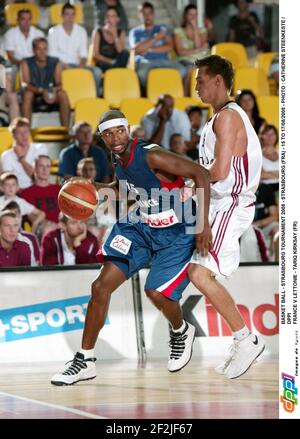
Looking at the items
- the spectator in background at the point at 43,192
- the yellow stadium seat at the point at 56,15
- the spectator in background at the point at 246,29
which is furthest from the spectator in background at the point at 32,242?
the spectator in background at the point at 246,29

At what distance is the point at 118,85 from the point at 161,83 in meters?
0.61

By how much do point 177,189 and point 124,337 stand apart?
2273 mm

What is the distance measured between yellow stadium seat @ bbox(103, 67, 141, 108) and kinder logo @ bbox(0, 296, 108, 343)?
5552 mm

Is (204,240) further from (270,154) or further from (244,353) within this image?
(270,154)

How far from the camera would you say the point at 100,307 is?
7855 mm

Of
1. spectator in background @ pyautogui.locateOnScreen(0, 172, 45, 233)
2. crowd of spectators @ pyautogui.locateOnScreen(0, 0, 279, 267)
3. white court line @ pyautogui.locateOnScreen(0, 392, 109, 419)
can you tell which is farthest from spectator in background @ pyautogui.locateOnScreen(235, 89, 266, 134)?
white court line @ pyautogui.locateOnScreen(0, 392, 109, 419)

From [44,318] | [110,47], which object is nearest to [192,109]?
[110,47]

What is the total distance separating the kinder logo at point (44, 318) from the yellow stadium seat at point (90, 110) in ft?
14.8

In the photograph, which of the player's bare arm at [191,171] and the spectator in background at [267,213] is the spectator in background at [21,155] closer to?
the spectator in background at [267,213]

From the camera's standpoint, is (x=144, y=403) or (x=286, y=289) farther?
(x=144, y=403)

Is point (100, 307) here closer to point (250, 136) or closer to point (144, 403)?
point (144, 403)

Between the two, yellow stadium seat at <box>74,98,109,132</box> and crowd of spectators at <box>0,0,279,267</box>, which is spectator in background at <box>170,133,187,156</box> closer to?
crowd of spectators at <box>0,0,279,267</box>

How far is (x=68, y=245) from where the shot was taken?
34.9ft
